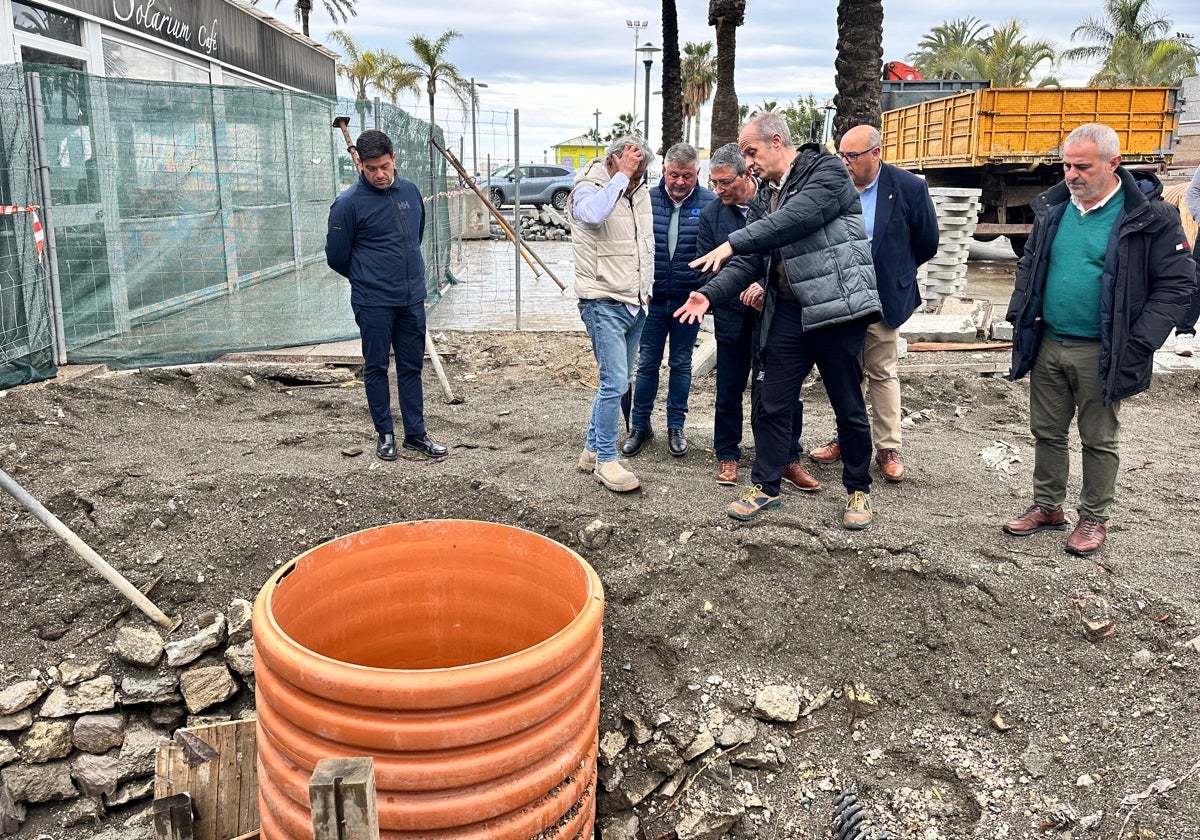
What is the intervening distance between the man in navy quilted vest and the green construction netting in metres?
3.92

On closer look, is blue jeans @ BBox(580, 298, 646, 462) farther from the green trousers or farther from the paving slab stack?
the paving slab stack

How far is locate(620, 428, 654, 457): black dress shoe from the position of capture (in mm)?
5598

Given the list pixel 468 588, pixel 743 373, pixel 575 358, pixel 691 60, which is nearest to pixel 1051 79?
pixel 691 60

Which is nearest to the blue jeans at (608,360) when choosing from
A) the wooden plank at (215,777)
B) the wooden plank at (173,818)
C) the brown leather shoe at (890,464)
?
the brown leather shoe at (890,464)

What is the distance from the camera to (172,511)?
179 inches

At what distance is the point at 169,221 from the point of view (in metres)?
7.73

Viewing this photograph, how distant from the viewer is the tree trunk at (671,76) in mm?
18938

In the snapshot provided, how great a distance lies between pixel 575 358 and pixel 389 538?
5591mm

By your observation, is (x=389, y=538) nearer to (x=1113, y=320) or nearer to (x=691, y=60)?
(x=1113, y=320)

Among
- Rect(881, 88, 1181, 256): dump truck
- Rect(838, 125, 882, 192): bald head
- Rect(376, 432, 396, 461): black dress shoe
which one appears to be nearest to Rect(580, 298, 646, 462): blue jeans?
Rect(376, 432, 396, 461): black dress shoe

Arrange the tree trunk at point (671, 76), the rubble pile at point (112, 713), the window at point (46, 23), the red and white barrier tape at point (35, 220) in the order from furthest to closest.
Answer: the tree trunk at point (671, 76)
the window at point (46, 23)
the red and white barrier tape at point (35, 220)
the rubble pile at point (112, 713)

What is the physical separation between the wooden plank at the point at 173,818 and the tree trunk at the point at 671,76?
58.3 ft

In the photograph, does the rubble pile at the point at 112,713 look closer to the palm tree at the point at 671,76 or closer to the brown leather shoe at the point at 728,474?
the brown leather shoe at the point at 728,474

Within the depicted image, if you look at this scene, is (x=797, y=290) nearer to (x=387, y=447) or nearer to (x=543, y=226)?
(x=387, y=447)
